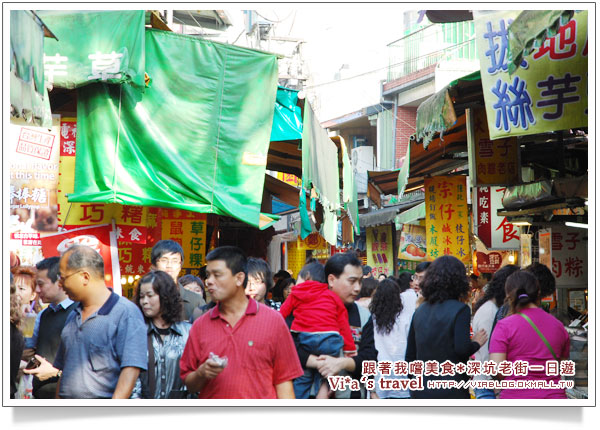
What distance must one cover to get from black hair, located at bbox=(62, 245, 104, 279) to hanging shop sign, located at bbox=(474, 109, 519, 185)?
5.37 metres

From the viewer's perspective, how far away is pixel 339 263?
211 inches

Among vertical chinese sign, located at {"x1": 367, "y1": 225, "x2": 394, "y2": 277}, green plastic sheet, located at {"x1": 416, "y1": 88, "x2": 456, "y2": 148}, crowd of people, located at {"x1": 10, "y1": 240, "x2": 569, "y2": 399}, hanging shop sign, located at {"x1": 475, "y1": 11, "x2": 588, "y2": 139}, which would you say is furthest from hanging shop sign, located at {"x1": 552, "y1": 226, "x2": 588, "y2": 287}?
vertical chinese sign, located at {"x1": 367, "y1": 225, "x2": 394, "y2": 277}

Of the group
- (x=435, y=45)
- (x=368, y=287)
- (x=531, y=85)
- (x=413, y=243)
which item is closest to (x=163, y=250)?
(x=368, y=287)

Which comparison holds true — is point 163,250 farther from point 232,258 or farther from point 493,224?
point 493,224

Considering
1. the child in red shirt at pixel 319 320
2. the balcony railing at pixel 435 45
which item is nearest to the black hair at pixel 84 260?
the child in red shirt at pixel 319 320

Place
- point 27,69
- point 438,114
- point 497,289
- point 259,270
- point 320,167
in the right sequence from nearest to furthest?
point 27,69
point 259,270
point 497,289
point 438,114
point 320,167

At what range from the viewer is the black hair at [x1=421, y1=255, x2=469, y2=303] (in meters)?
5.37

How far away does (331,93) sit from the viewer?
80.3 feet

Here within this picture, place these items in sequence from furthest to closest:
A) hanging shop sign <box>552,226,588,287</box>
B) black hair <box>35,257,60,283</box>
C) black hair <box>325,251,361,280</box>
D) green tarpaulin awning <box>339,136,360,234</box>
Answer: green tarpaulin awning <box>339,136,360,234</box> < hanging shop sign <box>552,226,588,287</box> < black hair <box>35,257,60,283</box> < black hair <box>325,251,361,280</box>

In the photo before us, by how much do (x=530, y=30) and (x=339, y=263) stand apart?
2344 millimetres

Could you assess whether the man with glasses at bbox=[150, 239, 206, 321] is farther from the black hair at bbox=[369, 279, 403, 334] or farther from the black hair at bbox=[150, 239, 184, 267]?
the black hair at bbox=[369, 279, 403, 334]
